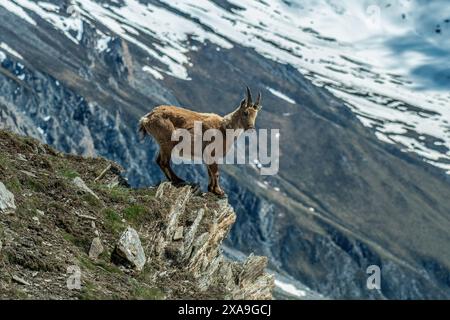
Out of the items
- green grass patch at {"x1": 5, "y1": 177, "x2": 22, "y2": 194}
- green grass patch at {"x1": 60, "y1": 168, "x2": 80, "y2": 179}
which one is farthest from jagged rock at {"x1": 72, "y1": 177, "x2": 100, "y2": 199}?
green grass patch at {"x1": 5, "y1": 177, "x2": 22, "y2": 194}

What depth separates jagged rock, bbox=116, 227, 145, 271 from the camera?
72.2 feet

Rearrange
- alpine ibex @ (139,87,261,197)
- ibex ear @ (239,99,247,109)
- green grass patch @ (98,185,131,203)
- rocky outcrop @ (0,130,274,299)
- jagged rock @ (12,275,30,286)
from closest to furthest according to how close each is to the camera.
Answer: jagged rock @ (12,275,30,286)
rocky outcrop @ (0,130,274,299)
green grass patch @ (98,185,131,203)
ibex ear @ (239,99,247,109)
alpine ibex @ (139,87,261,197)

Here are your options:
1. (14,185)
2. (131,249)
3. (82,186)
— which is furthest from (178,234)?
(14,185)

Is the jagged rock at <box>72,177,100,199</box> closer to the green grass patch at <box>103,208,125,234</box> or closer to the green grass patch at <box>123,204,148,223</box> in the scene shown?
the green grass patch at <box>103,208,125,234</box>

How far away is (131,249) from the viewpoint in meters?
22.3

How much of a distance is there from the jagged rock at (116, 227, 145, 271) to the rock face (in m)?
1.09

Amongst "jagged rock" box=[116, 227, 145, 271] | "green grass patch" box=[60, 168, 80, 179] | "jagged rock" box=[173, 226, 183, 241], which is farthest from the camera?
"green grass patch" box=[60, 168, 80, 179]

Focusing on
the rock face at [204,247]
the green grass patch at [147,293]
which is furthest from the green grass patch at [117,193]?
the green grass patch at [147,293]

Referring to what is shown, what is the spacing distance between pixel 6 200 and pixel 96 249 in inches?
102

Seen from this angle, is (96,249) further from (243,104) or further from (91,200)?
(243,104)

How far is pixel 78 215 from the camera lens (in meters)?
23.5

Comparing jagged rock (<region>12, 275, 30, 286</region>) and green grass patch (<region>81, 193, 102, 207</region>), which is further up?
jagged rock (<region>12, 275, 30, 286</region>)
